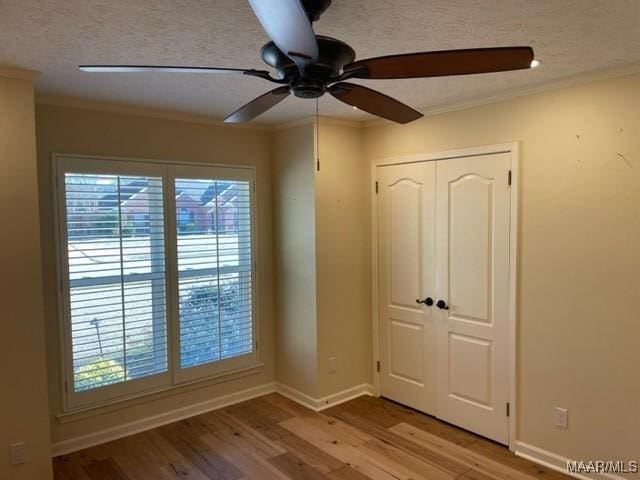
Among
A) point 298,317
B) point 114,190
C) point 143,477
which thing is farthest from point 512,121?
point 143,477

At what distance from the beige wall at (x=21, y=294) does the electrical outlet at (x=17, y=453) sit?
22 mm

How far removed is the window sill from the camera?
322 centimetres

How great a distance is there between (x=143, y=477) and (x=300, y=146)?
8.86 ft

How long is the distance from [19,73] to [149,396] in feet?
7.92

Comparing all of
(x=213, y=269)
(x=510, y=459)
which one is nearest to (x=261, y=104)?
(x=213, y=269)

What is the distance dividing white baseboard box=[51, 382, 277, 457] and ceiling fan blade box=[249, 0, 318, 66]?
3.18 metres

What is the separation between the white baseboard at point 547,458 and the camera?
2730 millimetres

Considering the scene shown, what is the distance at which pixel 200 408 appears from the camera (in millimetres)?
3850

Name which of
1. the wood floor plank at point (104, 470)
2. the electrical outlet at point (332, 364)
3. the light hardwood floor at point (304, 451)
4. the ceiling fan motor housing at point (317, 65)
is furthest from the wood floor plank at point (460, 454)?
Answer: the ceiling fan motor housing at point (317, 65)

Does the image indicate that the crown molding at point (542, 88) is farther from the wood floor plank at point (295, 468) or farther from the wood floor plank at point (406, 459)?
the wood floor plank at point (295, 468)

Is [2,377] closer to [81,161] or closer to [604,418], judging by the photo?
[81,161]

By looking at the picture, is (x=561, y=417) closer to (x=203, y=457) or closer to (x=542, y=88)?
(x=542, y=88)

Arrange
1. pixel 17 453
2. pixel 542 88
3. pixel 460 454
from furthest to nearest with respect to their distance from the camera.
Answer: pixel 460 454 < pixel 542 88 < pixel 17 453

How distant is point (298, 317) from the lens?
4.02m
